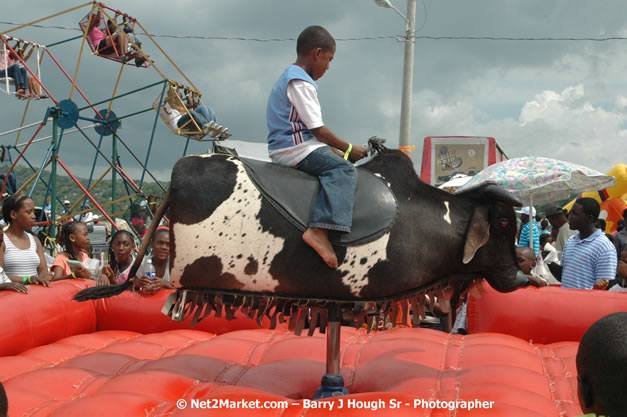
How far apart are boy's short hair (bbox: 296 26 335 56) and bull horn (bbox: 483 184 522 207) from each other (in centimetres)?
Result: 92

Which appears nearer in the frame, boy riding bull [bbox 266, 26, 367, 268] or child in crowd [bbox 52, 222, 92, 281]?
boy riding bull [bbox 266, 26, 367, 268]

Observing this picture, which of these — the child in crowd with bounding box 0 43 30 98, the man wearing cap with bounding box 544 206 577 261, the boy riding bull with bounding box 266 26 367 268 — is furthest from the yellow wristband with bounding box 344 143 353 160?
the child in crowd with bounding box 0 43 30 98

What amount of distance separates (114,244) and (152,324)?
3.47ft

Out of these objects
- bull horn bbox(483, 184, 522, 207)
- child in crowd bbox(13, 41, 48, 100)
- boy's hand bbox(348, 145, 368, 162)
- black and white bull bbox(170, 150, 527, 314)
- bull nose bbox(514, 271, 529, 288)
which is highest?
child in crowd bbox(13, 41, 48, 100)

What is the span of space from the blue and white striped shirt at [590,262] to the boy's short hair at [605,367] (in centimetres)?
318

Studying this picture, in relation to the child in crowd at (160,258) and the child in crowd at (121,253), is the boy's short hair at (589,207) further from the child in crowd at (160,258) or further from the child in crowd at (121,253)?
the child in crowd at (121,253)

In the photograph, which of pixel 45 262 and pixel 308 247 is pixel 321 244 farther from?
pixel 45 262

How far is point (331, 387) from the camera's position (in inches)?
90.5

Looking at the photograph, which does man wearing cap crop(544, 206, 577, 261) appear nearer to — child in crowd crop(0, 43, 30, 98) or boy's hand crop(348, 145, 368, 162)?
boy's hand crop(348, 145, 368, 162)

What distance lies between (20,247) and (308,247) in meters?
2.70

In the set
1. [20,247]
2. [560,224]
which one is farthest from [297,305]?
[560,224]

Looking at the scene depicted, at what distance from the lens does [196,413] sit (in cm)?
188

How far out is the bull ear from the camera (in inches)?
91.0

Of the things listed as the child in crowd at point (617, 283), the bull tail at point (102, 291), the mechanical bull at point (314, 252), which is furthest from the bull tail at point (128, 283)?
the child in crowd at point (617, 283)
